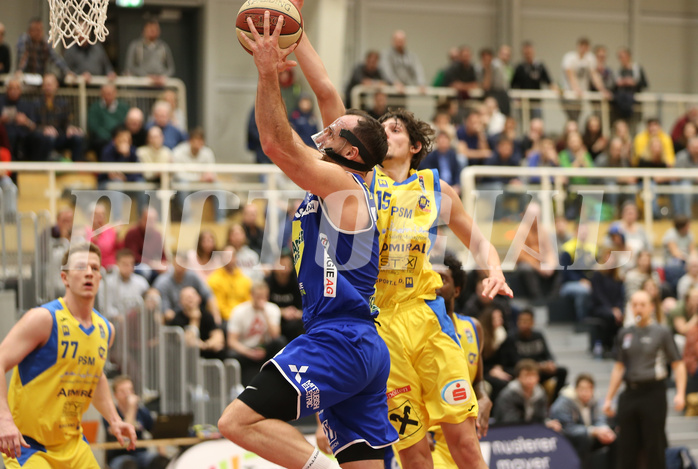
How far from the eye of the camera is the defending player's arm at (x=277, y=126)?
14.2ft

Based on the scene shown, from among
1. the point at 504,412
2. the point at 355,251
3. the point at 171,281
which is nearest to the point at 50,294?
the point at 171,281

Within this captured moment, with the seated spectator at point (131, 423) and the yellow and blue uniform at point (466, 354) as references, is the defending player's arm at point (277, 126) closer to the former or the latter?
the yellow and blue uniform at point (466, 354)

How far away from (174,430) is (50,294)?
1.86 meters

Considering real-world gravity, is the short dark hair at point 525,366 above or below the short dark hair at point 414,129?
below

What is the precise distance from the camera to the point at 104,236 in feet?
35.3

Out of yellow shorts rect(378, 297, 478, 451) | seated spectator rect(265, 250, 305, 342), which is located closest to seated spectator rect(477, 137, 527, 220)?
seated spectator rect(265, 250, 305, 342)

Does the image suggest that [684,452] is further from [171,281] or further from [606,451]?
[171,281]

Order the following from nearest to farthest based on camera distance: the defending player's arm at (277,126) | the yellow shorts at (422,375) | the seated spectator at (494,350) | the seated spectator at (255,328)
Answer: the defending player's arm at (277,126)
the yellow shorts at (422,375)
the seated spectator at (255,328)
the seated spectator at (494,350)

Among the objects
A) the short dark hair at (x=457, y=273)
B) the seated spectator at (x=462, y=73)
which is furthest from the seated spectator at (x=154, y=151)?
the short dark hair at (x=457, y=273)

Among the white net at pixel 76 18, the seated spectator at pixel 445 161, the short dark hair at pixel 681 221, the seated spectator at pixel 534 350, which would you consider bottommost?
the seated spectator at pixel 534 350

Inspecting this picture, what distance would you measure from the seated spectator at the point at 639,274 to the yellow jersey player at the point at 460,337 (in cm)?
615

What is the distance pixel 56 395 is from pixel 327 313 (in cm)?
207

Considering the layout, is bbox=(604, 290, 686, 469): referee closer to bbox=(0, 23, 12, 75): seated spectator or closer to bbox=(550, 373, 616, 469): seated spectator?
bbox=(550, 373, 616, 469): seated spectator

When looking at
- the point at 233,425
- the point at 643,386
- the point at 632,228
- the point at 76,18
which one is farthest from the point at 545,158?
the point at 233,425
